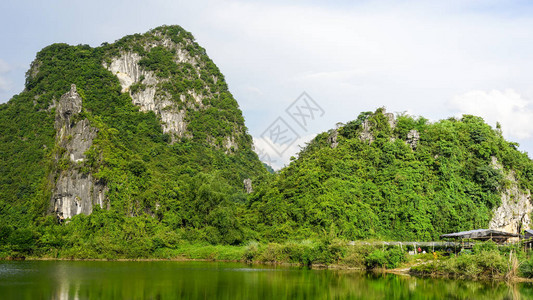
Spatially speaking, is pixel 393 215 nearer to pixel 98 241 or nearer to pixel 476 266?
pixel 476 266

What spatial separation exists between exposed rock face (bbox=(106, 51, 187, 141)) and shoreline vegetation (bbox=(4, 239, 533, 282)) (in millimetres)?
38912

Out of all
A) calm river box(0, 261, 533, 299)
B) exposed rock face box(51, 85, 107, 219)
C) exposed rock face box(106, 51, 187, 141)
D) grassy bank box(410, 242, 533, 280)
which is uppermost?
exposed rock face box(106, 51, 187, 141)

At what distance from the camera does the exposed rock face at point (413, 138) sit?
1899 inches

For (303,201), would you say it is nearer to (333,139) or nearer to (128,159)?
(333,139)

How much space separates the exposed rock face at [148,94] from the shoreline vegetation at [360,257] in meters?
38.9

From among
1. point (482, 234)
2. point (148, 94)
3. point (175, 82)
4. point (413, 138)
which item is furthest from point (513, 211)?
point (148, 94)

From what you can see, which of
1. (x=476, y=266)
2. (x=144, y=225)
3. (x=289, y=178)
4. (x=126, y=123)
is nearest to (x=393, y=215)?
(x=289, y=178)

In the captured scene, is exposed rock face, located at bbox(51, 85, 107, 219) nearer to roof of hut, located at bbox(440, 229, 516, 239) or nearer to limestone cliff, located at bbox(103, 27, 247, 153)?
limestone cliff, located at bbox(103, 27, 247, 153)

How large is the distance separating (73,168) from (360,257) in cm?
3065

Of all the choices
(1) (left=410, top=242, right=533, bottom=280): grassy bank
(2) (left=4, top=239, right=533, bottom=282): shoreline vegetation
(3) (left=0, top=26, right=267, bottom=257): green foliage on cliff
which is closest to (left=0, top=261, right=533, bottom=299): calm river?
(1) (left=410, top=242, right=533, bottom=280): grassy bank

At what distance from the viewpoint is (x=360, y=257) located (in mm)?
33938

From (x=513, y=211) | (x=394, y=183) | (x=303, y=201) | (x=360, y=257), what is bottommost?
(x=360, y=257)

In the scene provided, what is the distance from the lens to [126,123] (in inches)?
3086

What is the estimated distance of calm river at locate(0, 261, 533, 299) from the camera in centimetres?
2134
